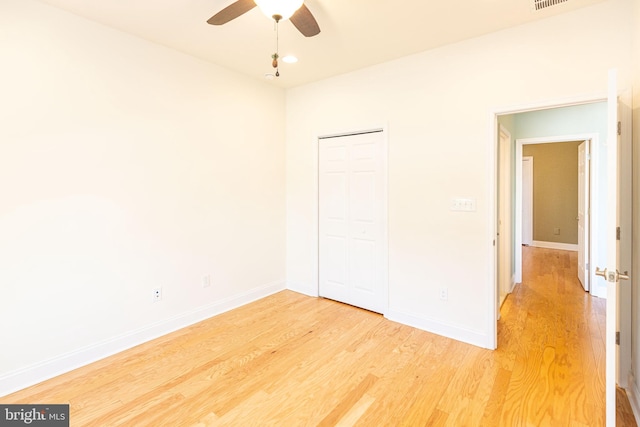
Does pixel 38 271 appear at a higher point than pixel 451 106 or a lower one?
lower

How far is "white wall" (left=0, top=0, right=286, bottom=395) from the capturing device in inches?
86.1

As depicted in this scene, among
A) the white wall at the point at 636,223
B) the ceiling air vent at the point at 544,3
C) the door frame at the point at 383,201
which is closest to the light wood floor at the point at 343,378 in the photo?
the white wall at the point at 636,223

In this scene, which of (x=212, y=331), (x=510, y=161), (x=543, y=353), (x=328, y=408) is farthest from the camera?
(x=510, y=161)

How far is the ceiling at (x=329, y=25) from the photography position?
2.28 metres

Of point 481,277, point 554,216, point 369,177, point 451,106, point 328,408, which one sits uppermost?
point 451,106

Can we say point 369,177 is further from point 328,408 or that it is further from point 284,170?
point 328,408

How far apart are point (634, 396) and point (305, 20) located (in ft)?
10.4

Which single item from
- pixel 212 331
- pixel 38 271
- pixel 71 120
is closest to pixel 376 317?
pixel 212 331

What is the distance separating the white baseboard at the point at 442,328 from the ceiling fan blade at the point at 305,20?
273 cm

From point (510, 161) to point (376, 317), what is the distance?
273cm

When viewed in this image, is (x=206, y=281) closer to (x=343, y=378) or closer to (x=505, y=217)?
(x=343, y=378)

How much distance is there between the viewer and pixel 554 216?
7.31 m

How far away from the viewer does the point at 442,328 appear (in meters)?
3.00

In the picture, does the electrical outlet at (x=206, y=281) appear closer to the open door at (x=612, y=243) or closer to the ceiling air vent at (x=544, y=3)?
the open door at (x=612, y=243)
